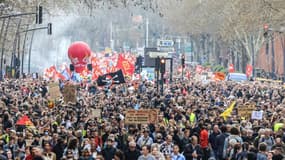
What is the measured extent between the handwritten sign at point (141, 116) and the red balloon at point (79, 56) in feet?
109

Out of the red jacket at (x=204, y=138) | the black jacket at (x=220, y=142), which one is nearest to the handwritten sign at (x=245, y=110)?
the red jacket at (x=204, y=138)

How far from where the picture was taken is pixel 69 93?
33281 millimetres

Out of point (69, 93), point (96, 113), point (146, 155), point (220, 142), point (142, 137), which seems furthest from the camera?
point (69, 93)

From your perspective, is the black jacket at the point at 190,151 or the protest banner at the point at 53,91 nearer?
the black jacket at the point at 190,151

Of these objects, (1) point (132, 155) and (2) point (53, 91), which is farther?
(2) point (53, 91)

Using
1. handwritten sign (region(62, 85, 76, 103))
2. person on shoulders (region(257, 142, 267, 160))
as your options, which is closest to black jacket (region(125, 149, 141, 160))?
person on shoulders (region(257, 142, 267, 160))

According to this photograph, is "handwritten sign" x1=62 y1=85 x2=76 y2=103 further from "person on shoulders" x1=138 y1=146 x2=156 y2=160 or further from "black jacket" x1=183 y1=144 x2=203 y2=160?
"person on shoulders" x1=138 y1=146 x2=156 y2=160

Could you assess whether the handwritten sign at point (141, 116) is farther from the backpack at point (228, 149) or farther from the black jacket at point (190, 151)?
the black jacket at point (190, 151)

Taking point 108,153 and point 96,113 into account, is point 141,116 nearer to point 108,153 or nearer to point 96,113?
point 96,113

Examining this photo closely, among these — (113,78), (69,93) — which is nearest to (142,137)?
(69,93)

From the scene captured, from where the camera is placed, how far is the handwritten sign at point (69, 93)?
33156mm

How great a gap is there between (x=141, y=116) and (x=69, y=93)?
8949 millimetres

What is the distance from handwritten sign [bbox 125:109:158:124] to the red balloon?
3326 centimetres

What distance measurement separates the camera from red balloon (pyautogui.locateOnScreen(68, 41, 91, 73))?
2314 inches
